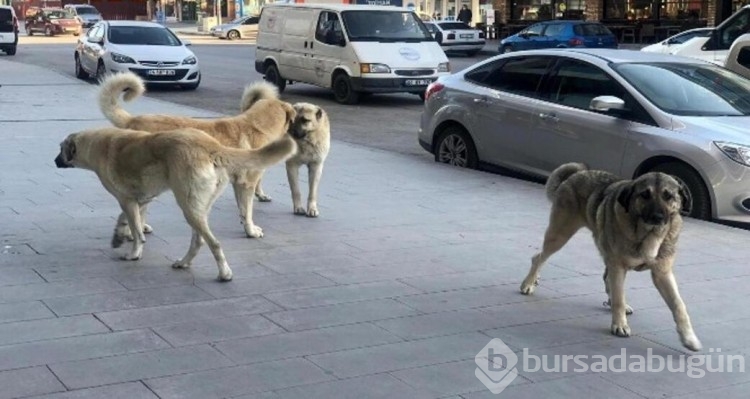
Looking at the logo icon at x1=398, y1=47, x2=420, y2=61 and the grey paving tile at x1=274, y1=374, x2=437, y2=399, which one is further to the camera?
the logo icon at x1=398, y1=47, x2=420, y2=61

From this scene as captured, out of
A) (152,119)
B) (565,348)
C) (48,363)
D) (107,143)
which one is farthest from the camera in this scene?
(152,119)

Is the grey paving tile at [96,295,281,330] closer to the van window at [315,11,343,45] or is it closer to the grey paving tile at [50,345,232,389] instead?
the grey paving tile at [50,345,232,389]

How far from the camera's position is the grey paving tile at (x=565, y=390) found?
434cm

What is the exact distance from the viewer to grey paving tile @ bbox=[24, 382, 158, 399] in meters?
4.18

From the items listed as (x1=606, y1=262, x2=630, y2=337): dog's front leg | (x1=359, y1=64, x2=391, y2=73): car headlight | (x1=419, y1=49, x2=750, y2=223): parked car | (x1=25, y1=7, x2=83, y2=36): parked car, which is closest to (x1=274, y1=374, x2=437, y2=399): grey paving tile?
(x1=606, y1=262, x2=630, y2=337): dog's front leg

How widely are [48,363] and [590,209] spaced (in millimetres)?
2983

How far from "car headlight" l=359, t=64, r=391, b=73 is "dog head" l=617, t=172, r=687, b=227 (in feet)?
46.9

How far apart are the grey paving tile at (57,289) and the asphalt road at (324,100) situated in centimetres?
715

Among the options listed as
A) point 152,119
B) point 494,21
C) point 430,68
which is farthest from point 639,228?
point 494,21

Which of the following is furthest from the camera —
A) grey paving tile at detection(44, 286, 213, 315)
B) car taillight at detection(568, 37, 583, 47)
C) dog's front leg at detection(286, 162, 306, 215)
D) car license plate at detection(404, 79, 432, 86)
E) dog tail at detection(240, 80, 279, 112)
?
car taillight at detection(568, 37, 583, 47)

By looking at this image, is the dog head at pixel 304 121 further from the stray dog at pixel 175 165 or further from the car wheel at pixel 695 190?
the car wheel at pixel 695 190

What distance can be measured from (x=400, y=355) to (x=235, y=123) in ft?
9.85

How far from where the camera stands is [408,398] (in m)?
4.26

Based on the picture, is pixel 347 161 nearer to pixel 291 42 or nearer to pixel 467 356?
pixel 467 356
